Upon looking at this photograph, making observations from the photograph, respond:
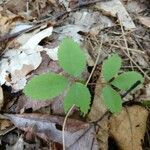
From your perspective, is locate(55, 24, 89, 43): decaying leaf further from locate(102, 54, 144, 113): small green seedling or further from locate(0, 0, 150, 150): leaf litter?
locate(102, 54, 144, 113): small green seedling

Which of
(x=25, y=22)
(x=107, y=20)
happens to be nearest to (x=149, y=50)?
(x=107, y=20)

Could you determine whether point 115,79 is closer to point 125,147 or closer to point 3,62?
point 125,147

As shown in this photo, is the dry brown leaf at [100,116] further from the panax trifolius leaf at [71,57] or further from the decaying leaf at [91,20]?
the decaying leaf at [91,20]

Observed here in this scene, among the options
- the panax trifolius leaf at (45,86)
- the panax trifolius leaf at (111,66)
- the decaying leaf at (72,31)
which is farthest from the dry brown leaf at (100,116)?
the decaying leaf at (72,31)

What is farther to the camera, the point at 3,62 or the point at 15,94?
the point at 3,62

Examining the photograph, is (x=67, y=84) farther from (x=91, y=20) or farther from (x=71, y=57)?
(x=91, y=20)

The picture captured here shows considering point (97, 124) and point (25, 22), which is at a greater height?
point (25, 22)
